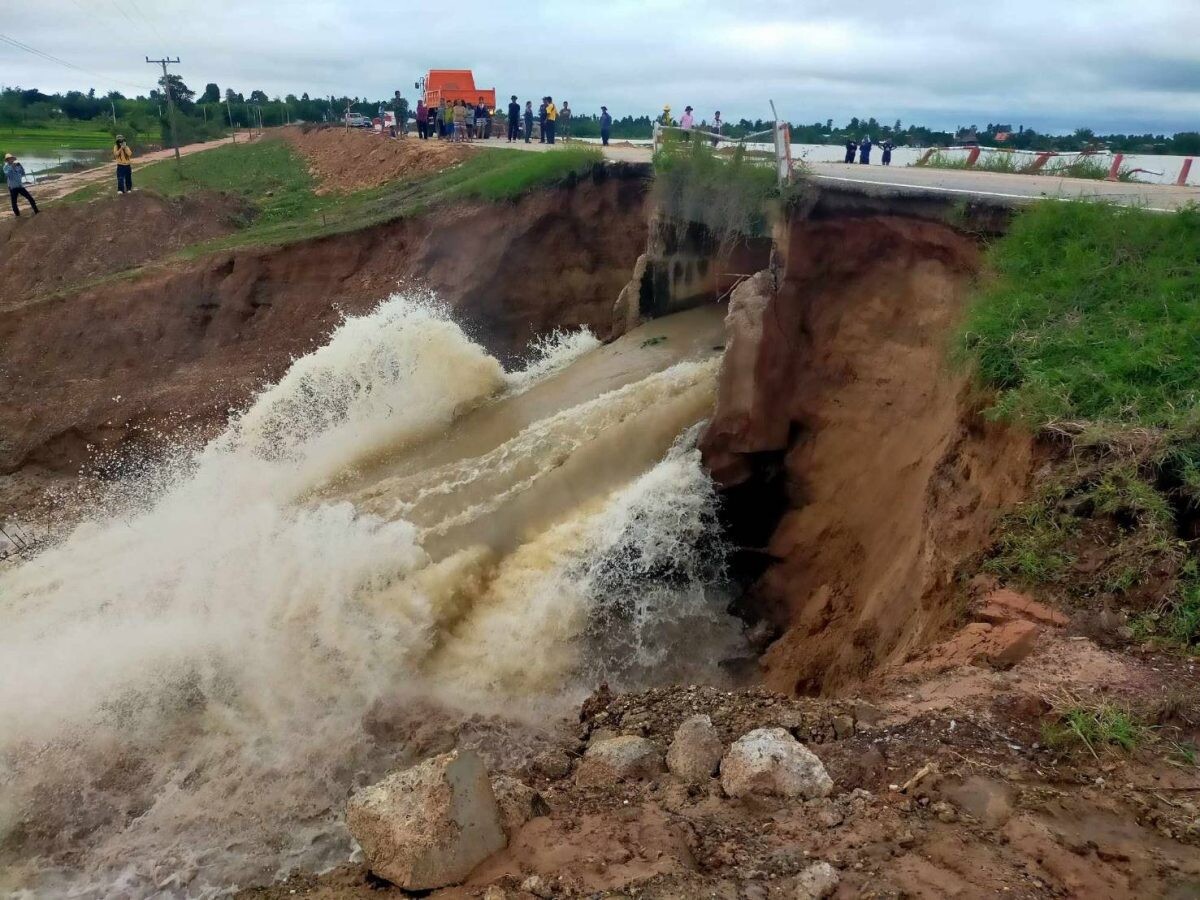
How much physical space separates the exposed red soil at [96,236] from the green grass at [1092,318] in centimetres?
1640

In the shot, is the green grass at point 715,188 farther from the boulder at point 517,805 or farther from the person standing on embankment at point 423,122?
the person standing on embankment at point 423,122

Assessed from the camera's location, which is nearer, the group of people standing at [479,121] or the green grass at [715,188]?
the green grass at [715,188]

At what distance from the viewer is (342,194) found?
824 inches

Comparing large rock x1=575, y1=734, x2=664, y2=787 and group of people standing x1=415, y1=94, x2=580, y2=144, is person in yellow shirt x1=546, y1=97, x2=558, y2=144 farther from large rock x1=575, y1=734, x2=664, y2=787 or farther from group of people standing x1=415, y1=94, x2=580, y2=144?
large rock x1=575, y1=734, x2=664, y2=787

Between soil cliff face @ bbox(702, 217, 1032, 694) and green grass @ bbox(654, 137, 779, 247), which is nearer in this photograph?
soil cliff face @ bbox(702, 217, 1032, 694)

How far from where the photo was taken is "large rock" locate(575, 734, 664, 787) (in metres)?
4.45

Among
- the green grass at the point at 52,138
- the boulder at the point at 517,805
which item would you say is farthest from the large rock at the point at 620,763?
the green grass at the point at 52,138

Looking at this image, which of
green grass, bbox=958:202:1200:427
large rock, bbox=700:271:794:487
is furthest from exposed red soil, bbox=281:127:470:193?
green grass, bbox=958:202:1200:427

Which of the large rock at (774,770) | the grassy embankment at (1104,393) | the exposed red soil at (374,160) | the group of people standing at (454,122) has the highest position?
the group of people standing at (454,122)

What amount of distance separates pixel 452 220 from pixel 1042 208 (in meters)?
10.5

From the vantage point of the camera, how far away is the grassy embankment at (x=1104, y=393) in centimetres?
471

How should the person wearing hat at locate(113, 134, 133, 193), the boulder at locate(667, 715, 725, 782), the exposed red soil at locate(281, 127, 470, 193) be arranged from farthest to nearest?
the exposed red soil at locate(281, 127, 470, 193)
the person wearing hat at locate(113, 134, 133, 193)
the boulder at locate(667, 715, 725, 782)

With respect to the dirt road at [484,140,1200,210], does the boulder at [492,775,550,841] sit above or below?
below

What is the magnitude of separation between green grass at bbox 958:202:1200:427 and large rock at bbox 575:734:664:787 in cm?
334
